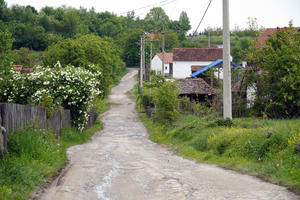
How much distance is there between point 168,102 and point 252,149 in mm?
13143

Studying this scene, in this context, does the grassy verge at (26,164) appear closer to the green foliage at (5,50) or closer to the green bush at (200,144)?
the green foliage at (5,50)

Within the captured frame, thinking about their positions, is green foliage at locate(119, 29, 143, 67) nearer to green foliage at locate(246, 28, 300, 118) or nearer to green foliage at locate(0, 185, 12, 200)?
green foliage at locate(246, 28, 300, 118)

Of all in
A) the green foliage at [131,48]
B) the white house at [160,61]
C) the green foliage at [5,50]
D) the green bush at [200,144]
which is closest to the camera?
the green foliage at [5,50]

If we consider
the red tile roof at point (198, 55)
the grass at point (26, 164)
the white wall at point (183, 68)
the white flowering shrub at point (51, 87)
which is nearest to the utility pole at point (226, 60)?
the grass at point (26, 164)

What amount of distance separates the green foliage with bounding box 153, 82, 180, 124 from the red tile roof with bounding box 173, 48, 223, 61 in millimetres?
38990

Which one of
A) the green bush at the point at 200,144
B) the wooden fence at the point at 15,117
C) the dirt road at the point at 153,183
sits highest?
the wooden fence at the point at 15,117

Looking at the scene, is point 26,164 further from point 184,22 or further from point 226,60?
point 184,22

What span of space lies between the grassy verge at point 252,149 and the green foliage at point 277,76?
18.5 ft

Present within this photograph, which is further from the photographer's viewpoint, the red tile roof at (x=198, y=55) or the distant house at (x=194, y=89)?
the red tile roof at (x=198, y=55)

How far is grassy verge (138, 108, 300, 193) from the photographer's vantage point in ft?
30.8

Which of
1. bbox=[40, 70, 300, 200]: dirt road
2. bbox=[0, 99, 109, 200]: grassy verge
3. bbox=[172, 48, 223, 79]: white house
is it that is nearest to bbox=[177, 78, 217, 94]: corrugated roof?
bbox=[40, 70, 300, 200]: dirt road

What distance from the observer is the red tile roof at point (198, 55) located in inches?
2509

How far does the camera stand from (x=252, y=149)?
11992 mm

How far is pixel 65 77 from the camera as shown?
74.7 ft
